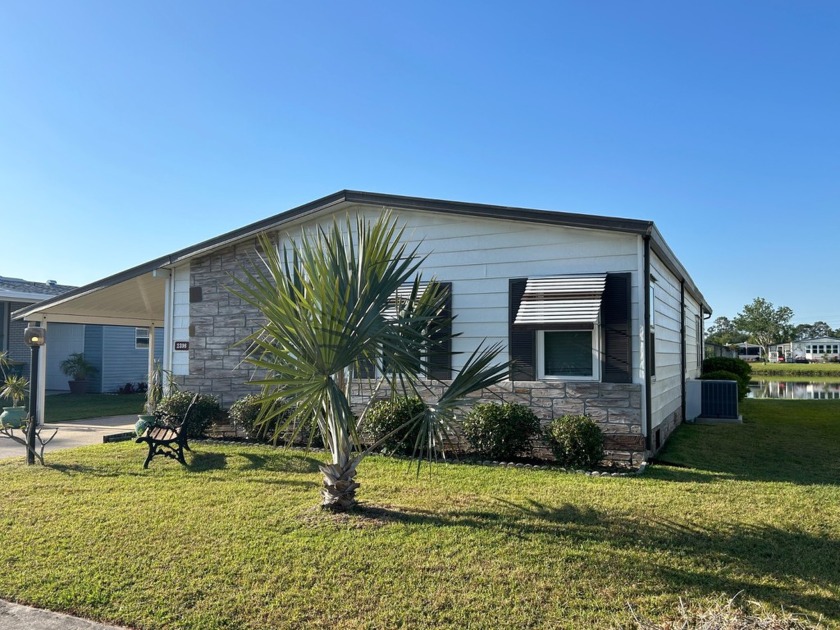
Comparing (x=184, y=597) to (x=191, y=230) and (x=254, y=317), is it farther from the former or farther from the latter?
(x=191, y=230)

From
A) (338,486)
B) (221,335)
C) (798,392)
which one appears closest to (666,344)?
(338,486)

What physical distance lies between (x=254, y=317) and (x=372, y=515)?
6.18 metres

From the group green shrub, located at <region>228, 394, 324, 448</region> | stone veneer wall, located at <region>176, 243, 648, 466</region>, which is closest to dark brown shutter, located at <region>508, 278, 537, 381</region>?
stone veneer wall, located at <region>176, 243, 648, 466</region>

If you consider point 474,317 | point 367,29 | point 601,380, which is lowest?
point 601,380

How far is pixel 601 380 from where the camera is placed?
812 cm

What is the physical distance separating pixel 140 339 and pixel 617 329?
2188 centimetres

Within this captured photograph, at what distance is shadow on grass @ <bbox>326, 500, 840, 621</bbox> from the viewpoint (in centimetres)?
380

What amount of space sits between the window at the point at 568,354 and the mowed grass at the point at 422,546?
5.46 feet

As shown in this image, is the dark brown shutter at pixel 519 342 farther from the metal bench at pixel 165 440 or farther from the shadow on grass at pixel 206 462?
the metal bench at pixel 165 440

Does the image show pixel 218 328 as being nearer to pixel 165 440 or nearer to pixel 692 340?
pixel 165 440

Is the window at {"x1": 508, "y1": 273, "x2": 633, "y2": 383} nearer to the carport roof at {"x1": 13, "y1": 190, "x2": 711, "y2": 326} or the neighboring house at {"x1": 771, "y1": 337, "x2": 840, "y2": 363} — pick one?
the carport roof at {"x1": 13, "y1": 190, "x2": 711, "y2": 326}

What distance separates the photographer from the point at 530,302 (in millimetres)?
8344

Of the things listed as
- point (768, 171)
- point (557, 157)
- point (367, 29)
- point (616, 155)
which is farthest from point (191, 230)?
point (768, 171)

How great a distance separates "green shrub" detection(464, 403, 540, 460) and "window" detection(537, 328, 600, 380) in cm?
82
